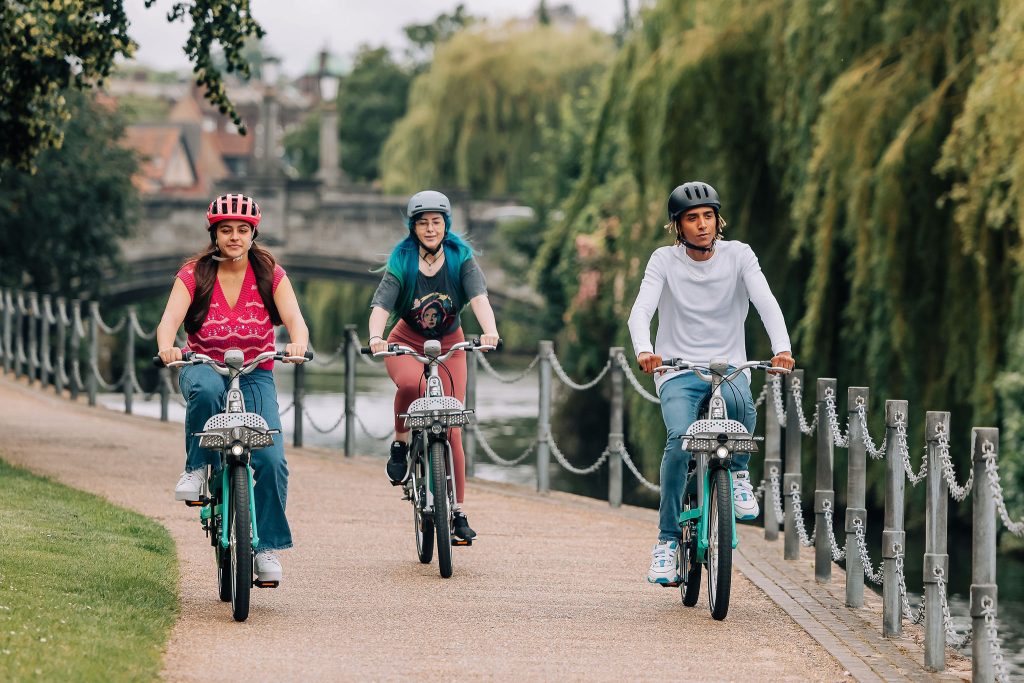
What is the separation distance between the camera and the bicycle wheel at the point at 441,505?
8672mm

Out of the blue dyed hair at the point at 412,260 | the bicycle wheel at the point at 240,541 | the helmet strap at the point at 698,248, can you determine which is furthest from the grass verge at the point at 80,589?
the helmet strap at the point at 698,248

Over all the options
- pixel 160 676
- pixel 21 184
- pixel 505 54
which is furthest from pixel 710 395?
pixel 505 54

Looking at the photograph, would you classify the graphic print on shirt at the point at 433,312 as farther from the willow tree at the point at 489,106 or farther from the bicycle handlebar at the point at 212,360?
the willow tree at the point at 489,106

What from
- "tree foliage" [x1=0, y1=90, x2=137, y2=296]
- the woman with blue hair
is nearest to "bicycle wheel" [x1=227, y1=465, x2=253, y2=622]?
the woman with blue hair

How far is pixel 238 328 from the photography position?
25.7ft

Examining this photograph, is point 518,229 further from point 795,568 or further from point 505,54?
point 795,568

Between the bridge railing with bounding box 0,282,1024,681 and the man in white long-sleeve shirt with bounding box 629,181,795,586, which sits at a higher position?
the man in white long-sleeve shirt with bounding box 629,181,795,586

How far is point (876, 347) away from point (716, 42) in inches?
146

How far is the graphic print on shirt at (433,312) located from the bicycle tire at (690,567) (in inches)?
70.3

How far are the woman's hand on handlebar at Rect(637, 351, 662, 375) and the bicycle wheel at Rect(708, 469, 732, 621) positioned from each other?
0.52 meters

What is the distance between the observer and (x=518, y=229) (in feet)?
131

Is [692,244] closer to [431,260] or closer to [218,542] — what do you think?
[431,260]

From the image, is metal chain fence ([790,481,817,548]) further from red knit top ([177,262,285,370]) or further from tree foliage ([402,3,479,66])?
tree foliage ([402,3,479,66])

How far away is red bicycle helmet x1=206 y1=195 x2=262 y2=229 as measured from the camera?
778cm
